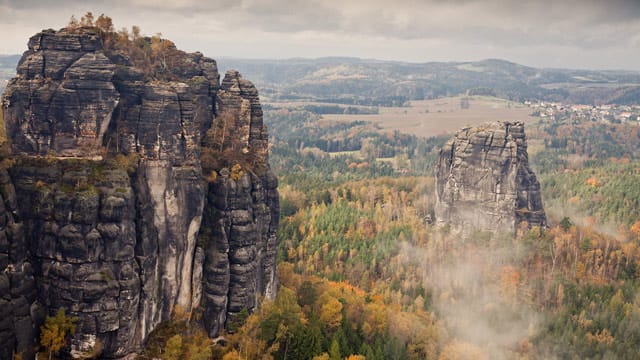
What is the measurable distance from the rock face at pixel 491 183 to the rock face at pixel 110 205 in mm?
78733

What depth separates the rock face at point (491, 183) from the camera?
5285 inches

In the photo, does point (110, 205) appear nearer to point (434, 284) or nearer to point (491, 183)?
point (434, 284)

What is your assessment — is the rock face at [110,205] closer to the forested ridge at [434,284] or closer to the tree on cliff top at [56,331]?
the tree on cliff top at [56,331]

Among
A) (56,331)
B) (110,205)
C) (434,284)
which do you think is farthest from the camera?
(434,284)

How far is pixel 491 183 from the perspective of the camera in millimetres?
135125

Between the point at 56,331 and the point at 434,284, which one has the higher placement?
the point at 56,331

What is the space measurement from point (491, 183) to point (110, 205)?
317 feet

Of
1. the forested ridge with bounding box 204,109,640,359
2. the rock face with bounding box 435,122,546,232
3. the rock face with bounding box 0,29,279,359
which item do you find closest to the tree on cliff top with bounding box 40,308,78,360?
the rock face with bounding box 0,29,279,359

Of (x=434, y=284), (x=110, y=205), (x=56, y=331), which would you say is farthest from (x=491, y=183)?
Result: (x=56, y=331)

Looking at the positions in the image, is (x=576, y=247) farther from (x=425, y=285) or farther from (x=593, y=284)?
(x=425, y=285)

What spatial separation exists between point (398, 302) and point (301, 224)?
3690cm

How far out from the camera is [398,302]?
103625 mm

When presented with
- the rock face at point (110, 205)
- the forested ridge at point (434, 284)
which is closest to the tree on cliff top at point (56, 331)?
the rock face at point (110, 205)

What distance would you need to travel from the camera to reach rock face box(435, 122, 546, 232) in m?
134
